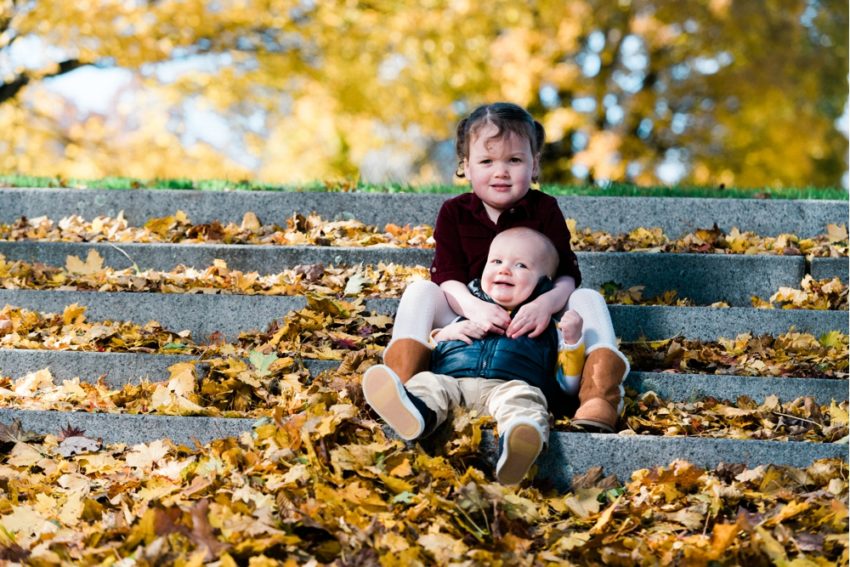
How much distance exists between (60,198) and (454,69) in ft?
26.8

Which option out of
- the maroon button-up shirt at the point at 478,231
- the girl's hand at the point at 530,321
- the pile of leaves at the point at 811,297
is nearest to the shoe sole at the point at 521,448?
the girl's hand at the point at 530,321

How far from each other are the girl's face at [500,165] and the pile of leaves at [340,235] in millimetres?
1288

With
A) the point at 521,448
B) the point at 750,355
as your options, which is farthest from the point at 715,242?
the point at 521,448

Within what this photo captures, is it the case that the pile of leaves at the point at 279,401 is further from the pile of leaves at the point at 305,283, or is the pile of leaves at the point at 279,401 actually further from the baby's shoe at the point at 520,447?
the pile of leaves at the point at 305,283

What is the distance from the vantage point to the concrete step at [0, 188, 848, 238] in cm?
556

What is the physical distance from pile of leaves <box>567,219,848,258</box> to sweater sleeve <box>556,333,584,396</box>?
1.59m

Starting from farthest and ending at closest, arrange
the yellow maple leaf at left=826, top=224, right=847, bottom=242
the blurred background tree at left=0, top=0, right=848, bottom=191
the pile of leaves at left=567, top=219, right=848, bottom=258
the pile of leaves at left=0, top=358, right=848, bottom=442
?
the blurred background tree at left=0, top=0, right=848, bottom=191 < the yellow maple leaf at left=826, top=224, right=847, bottom=242 < the pile of leaves at left=567, top=219, right=848, bottom=258 < the pile of leaves at left=0, top=358, right=848, bottom=442

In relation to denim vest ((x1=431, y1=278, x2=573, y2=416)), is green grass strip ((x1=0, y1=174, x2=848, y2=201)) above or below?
above

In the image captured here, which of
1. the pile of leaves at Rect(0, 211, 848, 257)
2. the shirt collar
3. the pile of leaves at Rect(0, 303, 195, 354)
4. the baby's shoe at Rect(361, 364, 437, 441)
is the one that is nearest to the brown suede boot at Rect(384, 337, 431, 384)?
the baby's shoe at Rect(361, 364, 437, 441)

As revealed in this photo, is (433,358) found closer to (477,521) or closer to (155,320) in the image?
(477,521)

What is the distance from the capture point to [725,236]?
5.49m

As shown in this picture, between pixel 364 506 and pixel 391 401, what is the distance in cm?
39

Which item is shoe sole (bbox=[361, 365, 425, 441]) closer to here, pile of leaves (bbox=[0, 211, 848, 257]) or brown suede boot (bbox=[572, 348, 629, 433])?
brown suede boot (bbox=[572, 348, 629, 433])

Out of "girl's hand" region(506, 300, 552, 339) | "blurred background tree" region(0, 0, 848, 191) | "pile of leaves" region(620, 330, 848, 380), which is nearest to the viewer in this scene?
"girl's hand" region(506, 300, 552, 339)
